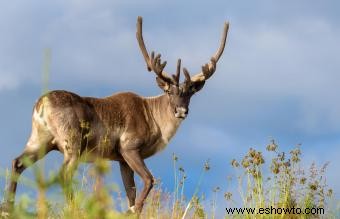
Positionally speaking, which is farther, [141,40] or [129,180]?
[141,40]

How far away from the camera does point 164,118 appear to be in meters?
10.5

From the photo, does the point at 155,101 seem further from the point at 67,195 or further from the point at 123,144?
the point at 67,195

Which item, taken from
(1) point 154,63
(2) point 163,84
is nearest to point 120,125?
(2) point 163,84

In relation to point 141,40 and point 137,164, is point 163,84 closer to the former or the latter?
point 141,40

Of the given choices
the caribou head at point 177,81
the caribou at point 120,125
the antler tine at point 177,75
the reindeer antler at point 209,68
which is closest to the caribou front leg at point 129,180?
the caribou at point 120,125

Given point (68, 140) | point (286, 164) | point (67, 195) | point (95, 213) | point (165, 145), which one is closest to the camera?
point (95, 213)

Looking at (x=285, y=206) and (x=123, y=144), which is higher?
(x=123, y=144)

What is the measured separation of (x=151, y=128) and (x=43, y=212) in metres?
7.88

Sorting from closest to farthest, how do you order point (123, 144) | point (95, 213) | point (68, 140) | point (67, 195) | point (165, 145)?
1. point (95, 213)
2. point (67, 195)
3. point (68, 140)
4. point (123, 144)
5. point (165, 145)

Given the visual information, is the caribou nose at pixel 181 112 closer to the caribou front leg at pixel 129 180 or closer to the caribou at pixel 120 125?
the caribou at pixel 120 125

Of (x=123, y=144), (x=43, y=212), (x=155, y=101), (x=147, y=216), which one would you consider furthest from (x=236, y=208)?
(x=43, y=212)

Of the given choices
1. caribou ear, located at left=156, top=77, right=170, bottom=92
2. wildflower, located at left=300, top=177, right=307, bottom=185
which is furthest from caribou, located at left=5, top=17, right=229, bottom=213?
wildflower, located at left=300, top=177, right=307, bottom=185

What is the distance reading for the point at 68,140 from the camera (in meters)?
9.08

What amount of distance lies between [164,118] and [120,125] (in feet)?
3.12
